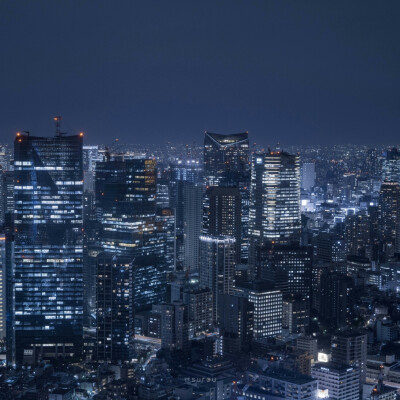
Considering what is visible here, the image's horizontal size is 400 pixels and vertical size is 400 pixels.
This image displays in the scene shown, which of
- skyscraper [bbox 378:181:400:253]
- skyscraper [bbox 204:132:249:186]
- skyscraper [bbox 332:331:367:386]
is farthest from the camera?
skyscraper [bbox 204:132:249:186]

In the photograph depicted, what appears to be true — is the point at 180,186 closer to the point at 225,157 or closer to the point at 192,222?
the point at 192,222

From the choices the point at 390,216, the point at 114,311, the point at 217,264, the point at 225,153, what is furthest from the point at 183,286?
the point at 225,153

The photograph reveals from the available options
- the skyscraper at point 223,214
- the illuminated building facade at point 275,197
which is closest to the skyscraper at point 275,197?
the illuminated building facade at point 275,197

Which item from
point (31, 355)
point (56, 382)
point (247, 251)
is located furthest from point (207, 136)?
point (56, 382)

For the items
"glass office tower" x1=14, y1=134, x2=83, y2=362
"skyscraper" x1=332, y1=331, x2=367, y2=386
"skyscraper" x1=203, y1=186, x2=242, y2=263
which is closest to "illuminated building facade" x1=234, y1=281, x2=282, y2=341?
"skyscraper" x1=332, y1=331, x2=367, y2=386

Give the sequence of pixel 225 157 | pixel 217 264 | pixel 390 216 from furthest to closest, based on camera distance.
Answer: pixel 225 157
pixel 390 216
pixel 217 264

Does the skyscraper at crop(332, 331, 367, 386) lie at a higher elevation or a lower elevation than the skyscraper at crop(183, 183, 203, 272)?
lower

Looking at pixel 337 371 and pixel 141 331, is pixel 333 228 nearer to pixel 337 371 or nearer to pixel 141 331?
pixel 141 331

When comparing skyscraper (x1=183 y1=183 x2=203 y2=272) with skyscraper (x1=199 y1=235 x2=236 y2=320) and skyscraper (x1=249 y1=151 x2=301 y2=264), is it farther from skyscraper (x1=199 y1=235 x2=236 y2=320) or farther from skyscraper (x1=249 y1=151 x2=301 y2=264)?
skyscraper (x1=199 y1=235 x2=236 y2=320)
